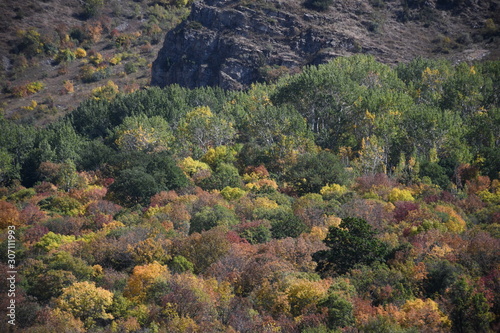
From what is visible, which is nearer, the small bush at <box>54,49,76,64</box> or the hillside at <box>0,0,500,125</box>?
the hillside at <box>0,0,500,125</box>

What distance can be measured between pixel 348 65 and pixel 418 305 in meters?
82.7

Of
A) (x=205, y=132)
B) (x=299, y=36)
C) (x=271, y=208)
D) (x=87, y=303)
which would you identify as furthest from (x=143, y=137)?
(x=299, y=36)

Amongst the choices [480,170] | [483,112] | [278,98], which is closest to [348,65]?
[278,98]

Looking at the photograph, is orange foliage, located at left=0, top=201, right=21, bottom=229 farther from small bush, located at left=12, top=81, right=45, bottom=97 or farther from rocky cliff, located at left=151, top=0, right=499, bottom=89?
small bush, located at left=12, top=81, right=45, bottom=97

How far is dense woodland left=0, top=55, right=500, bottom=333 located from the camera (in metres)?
49.8

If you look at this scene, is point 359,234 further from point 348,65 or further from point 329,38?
point 329,38

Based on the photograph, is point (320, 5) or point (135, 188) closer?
point (135, 188)

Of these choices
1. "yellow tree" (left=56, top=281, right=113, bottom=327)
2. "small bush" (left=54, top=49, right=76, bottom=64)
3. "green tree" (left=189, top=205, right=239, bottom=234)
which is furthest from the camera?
"small bush" (left=54, top=49, right=76, bottom=64)

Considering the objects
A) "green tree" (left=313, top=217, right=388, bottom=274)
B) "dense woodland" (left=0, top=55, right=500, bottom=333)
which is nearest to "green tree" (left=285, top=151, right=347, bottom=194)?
"dense woodland" (left=0, top=55, right=500, bottom=333)

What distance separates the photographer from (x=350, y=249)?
2231 inches

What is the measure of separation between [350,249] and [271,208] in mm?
18972

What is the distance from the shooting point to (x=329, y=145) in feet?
350

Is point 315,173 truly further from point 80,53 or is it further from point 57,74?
point 80,53

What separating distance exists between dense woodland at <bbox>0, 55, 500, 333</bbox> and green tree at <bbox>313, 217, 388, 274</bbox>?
174 mm
